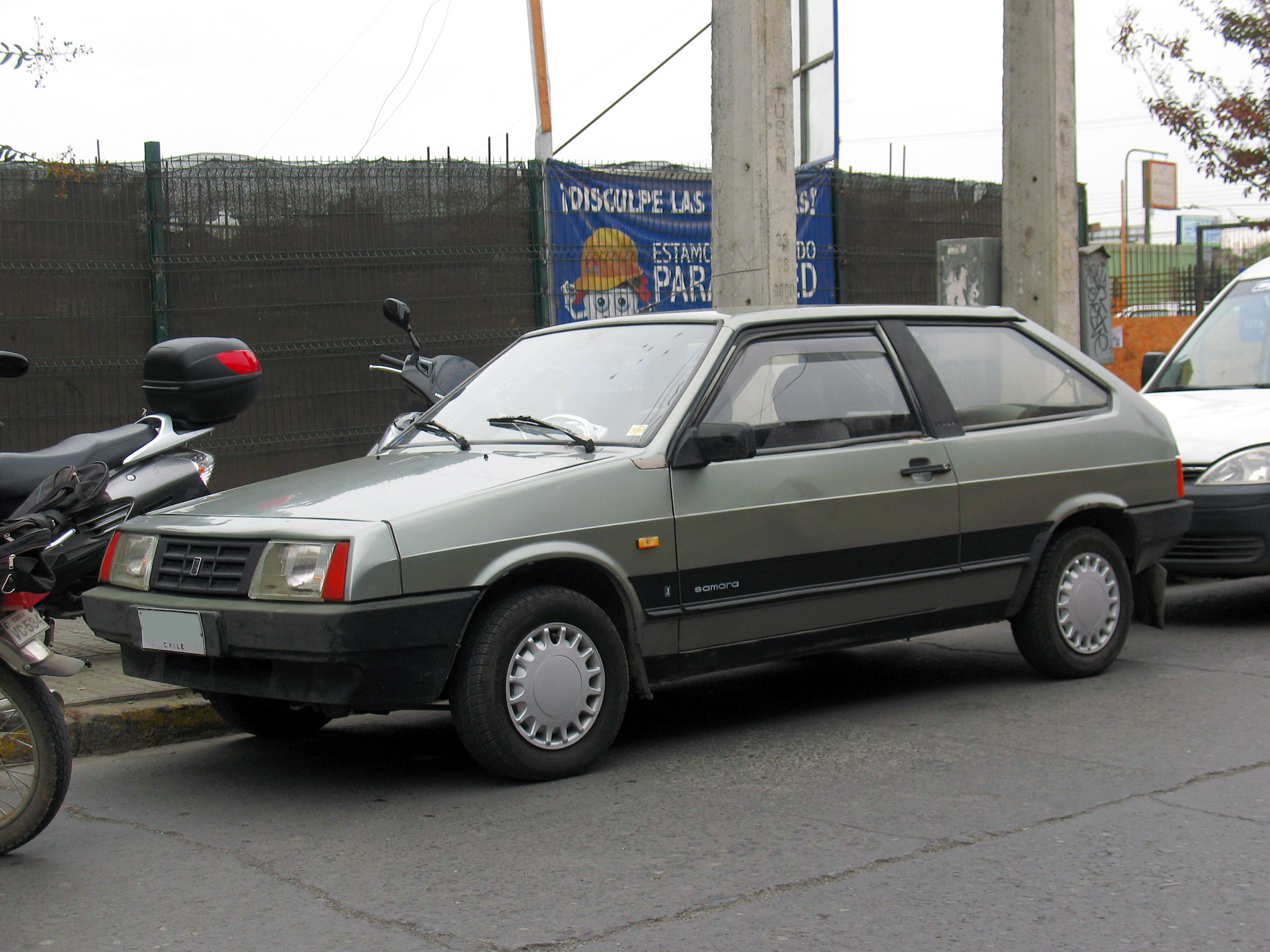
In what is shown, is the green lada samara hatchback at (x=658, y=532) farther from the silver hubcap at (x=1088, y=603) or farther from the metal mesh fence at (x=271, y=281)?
the metal mesh fence at (x=271, y=281)

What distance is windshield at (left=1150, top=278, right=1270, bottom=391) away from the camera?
8.58m

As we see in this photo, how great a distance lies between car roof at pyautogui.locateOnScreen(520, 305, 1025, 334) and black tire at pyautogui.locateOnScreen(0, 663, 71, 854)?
2.70 m

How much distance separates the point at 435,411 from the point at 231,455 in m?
3.80

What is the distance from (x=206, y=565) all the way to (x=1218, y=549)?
5208 millimetres

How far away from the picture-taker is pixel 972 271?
10164 millimetres

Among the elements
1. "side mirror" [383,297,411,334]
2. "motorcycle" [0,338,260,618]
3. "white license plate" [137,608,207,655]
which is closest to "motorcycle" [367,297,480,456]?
"side mirror" [383,297,411,334]

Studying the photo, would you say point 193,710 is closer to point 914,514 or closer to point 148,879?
point 148,879

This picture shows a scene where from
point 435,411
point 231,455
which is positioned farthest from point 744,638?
point 231,455

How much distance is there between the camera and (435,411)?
5.98 metres

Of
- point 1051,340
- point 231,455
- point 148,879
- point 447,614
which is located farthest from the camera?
point 231,455

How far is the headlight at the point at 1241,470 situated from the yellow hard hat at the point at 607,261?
4.78 meters

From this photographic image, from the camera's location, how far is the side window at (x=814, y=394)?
538 cm

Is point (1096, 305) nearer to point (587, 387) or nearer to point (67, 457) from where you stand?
point (587, 387)

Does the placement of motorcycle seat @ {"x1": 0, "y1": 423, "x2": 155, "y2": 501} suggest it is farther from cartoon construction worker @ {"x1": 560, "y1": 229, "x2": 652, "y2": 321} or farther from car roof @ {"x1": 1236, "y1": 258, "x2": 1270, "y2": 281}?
car roof @ {"x1": 1236, "y1": 258, "x2": 1270, "y2": 281}
